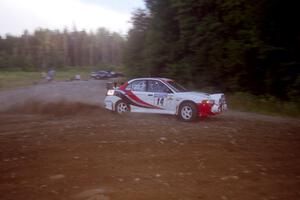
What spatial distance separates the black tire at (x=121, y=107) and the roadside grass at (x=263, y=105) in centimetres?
574

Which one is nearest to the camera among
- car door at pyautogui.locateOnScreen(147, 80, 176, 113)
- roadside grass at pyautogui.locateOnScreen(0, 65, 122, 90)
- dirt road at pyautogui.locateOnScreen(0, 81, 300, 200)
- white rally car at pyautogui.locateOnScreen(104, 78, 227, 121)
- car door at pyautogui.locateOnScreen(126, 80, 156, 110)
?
dirt road at pyautogui.locateOnScreen(0, 81, 300, 200)

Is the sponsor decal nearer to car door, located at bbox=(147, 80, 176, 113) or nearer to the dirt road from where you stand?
car door, located at bbox=(147, 80, 176, 113)

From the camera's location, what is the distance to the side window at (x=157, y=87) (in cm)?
1439

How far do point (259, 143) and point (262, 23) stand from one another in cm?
1067

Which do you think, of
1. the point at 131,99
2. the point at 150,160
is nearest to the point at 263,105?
the point at 131,99

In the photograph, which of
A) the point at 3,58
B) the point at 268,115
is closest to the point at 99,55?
the point at 3,58

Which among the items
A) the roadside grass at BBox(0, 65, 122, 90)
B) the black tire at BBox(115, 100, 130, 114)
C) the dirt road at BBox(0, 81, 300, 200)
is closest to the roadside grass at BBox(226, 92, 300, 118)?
the dirt road at BBox(0, 81, 300, 200)

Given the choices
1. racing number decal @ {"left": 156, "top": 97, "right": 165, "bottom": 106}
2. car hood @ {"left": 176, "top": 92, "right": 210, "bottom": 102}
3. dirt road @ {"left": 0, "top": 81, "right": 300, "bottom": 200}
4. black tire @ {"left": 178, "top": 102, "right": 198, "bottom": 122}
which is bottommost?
dirt road @ {"left": 0, "top": 81, "right": 300, "bottom": 200}

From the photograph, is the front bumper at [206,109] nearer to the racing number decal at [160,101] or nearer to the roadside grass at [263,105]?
the racing number decal at [160,101]

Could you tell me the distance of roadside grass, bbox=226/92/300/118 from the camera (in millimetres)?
17094

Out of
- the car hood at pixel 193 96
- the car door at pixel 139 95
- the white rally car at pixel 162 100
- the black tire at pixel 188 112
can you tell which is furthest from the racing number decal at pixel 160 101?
the black tire at pixel 188 112

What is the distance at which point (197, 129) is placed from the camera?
12094 mm

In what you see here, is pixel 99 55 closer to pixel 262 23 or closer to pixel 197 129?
pixel 262 23

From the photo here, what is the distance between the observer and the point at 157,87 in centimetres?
1460
